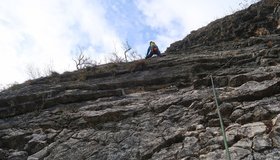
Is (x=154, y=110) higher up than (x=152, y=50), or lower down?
lower down

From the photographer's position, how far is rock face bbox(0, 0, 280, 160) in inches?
316

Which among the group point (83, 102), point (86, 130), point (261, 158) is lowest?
point (261, 158)

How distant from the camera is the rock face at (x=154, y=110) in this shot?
804 cm

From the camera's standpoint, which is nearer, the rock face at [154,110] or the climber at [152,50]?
the rock face at [154,110]

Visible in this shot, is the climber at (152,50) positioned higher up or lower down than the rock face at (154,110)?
higher up

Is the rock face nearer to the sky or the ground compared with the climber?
nearer to the ground

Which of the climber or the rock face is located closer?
the rock face

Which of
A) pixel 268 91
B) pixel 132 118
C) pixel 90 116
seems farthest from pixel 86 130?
pixel 268 91

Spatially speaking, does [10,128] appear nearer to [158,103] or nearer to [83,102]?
[83,102]

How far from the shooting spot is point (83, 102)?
472 inches

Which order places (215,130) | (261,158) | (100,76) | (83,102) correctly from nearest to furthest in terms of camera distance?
(261,158) → (215,130) → (83,102) → (100,76)

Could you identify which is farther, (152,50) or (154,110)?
(152,50)

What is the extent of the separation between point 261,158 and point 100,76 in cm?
821

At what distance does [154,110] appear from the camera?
32.9 feet
